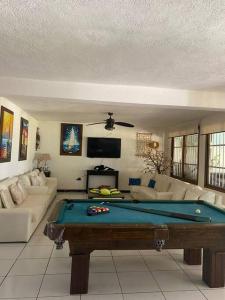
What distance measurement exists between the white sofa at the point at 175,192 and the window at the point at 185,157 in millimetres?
1145

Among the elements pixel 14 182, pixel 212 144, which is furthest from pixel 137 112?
pixel 14 182

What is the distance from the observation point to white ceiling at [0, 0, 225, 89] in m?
1.83

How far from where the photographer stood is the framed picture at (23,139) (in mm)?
6086

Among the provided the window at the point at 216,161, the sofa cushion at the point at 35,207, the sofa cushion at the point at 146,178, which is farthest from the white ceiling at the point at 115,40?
the sofa cushion at the point at 146,178

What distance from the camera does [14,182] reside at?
16.4 ft

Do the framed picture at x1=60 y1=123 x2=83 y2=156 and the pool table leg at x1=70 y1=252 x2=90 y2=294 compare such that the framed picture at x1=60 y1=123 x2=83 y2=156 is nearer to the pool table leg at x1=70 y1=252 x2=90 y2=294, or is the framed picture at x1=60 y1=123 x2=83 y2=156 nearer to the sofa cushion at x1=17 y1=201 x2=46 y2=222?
the sofa cushion at x1=17 y1=201 x2=46 y2=222

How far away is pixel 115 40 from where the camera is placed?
2322 mm

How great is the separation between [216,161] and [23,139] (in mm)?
5033

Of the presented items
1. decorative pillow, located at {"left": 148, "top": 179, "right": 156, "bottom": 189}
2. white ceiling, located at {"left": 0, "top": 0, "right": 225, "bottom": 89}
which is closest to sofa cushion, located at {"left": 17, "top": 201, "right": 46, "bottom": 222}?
white ceiling, located at {"left": 0, "top": 0, "right": 225, "bottom": 89}

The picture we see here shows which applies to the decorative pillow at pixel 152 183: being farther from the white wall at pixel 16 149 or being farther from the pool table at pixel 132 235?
the pool table at pixel 132 235

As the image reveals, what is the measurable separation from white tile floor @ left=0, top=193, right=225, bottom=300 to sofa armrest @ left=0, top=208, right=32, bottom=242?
110 millimetres

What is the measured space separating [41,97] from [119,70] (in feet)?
4.47

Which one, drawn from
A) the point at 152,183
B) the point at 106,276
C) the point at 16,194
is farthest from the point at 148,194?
the point at 106,276

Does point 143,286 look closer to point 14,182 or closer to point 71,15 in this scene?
point 71,15
